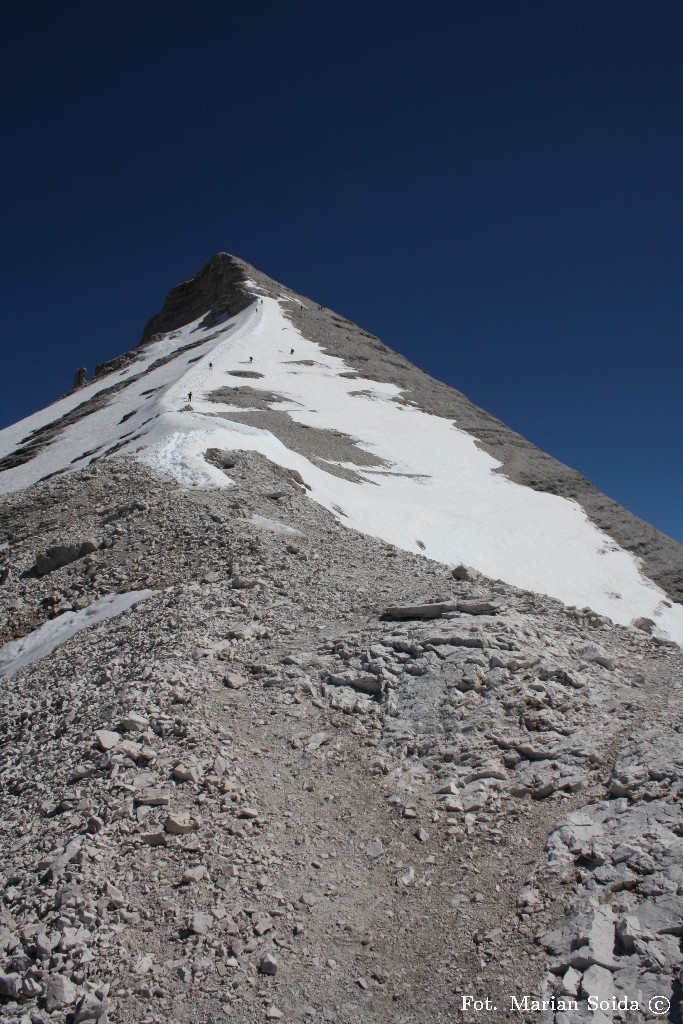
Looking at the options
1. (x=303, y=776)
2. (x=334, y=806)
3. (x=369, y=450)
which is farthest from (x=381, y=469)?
(x=334, y=806)

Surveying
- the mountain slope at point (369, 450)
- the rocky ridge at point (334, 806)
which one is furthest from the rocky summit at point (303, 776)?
the mountain slope at point (369, 450)

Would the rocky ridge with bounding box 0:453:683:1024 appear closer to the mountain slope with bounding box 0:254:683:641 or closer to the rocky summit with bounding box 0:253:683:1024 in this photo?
the rocky summit with bounding box 0:253:683:1024

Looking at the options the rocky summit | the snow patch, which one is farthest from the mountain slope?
the snow patch

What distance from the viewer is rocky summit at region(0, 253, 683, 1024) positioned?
12.6 ft

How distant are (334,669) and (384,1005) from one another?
11.6ft

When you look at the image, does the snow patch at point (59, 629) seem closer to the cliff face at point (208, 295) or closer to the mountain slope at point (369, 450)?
the mountain slope at point (369, 450)

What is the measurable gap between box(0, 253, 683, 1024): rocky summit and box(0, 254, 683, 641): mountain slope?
2814 millimetres

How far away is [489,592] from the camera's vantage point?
8.80m

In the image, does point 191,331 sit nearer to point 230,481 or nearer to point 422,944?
point 230,481

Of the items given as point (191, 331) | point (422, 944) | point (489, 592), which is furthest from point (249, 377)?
point (422, 944)

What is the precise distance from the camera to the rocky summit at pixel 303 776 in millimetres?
3846

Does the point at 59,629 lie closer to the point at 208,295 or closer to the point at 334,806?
the point at 334,806

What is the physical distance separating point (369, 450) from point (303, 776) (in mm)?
19486

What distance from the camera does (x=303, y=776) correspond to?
578 centimetres
